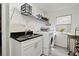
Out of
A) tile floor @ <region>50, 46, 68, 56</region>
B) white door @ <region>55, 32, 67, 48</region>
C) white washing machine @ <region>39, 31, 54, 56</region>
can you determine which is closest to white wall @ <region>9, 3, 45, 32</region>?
white washing machine @ <region>39, 31, 54, 56</region>

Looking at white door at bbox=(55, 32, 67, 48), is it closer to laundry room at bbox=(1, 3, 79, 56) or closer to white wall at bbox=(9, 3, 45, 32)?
laundry room at bbox=(1, 3, 79, 56)

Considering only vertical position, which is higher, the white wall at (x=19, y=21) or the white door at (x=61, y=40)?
the white wall at (x=19, y=21)

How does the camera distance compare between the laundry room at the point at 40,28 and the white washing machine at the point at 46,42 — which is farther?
the white washing machine at the point at 46,42

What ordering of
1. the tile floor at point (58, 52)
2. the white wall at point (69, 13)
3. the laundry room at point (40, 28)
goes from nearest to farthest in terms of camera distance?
the laundry room at point (40, 28) → the white wall at point (69, 13) → the tile floor at point (58, 52)

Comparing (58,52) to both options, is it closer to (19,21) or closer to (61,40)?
(61,40)

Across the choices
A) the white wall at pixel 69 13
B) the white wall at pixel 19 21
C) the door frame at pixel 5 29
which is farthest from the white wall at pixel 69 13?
the door frame at pixel 5 29

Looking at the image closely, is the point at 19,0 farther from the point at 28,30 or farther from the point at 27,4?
the point at 28,30

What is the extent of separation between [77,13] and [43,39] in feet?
5.00

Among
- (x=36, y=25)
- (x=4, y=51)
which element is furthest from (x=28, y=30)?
(x=4, y=51)

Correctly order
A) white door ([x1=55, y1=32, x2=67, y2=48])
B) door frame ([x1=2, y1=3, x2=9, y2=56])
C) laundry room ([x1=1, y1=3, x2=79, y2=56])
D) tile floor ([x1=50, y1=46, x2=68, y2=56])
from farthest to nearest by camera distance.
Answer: white door ([x1=55, y1=32, x2=67, y2=48])
tile floor ([x1=50, y1=46, x2=68, y2=56])
laundry room ([x1=1, y1=3, x2=79, y2=56])
door frame ([x1=2, y1=3, x2=9, y2=56])

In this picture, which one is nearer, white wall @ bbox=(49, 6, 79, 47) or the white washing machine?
white wall @ bbox=(49, 6, 79, 47)

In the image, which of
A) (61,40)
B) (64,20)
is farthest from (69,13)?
(61,40)

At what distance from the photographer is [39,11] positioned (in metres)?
2.47

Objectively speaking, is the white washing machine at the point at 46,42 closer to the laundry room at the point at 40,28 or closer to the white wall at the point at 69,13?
the laundry room at the point at 40,28
